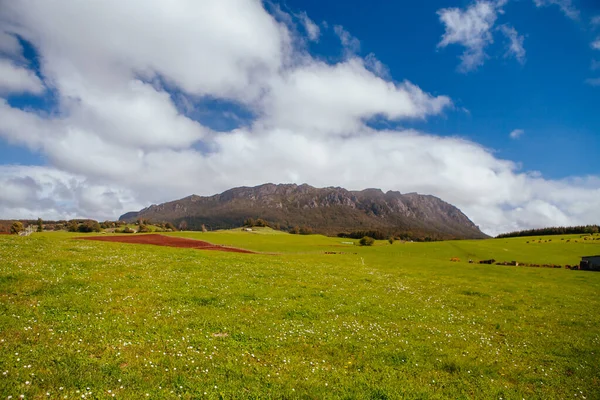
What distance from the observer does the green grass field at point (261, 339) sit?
939 centimetres

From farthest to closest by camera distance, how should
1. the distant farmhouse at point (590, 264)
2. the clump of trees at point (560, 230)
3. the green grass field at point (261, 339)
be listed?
1. the clump of trees at point (560, 230)
2. the distant farmhouse at point (590, 264)
3. the green grass field at point (261, 339)

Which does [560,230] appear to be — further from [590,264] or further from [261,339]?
[261,339]

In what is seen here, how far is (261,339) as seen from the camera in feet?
43.8

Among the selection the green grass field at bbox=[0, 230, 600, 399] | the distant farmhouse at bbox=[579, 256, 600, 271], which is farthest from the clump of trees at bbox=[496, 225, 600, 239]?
the green grass field at bbox=[0, 230, 600, 399]

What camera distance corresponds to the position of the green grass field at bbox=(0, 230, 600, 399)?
939 centimetres

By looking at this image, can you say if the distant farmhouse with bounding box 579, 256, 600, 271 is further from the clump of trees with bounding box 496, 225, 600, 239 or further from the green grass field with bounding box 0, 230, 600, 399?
the clump of trees with bounding box 496, 225, 600, 239

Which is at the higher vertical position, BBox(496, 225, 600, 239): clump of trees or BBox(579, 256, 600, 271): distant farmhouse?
BBox(496, 225, 600, 239): clump of trees

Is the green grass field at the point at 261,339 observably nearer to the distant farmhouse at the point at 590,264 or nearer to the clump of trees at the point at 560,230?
the distant farmhouse at the point at 590,264

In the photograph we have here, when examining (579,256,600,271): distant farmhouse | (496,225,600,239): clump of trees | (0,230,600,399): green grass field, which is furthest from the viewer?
(496,225,600,239): clump of trees

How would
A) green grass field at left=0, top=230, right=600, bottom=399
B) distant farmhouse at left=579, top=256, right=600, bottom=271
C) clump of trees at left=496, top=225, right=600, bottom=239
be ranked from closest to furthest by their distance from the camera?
green grass field at left=0, top=230, right=600, bottom=399 → distant farmhouse at left=579, top=256, right=600, bottom=271 → clump of trees at left=496, top=225, right=600, bottom=239

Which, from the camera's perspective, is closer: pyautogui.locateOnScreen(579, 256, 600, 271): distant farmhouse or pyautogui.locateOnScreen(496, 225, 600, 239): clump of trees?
pyautogui.locateOnScreen(579, 256, 600, 271): distant farmhouse

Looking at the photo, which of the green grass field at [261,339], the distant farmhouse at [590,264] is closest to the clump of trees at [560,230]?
the distant farmhouse at [590,264]

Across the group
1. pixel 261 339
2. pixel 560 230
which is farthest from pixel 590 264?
pixel 560 230

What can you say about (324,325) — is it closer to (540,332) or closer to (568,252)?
(540,332)
